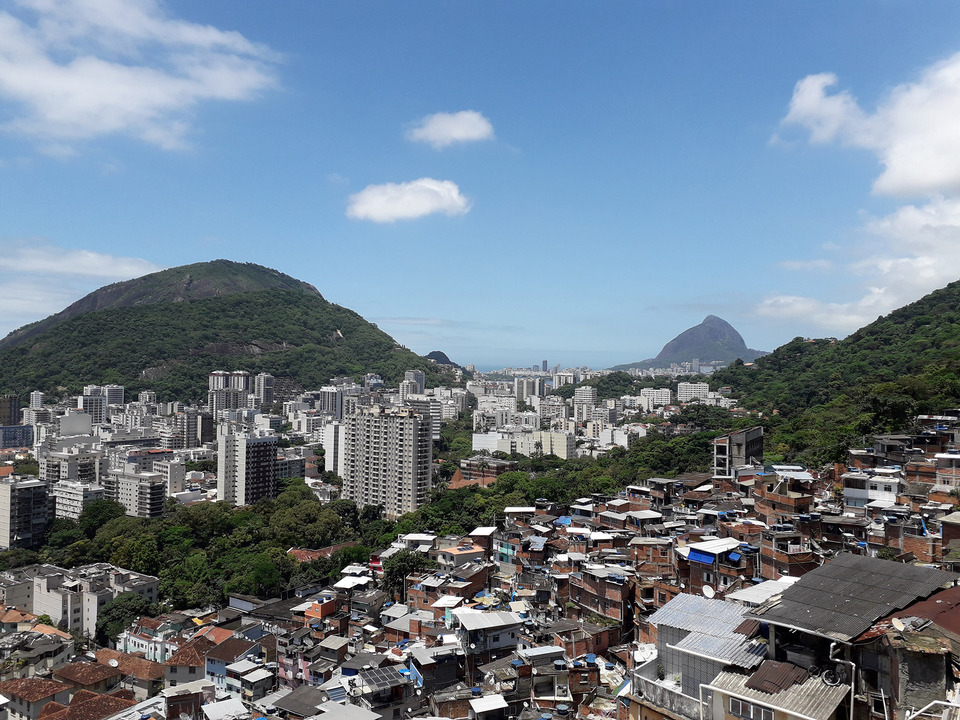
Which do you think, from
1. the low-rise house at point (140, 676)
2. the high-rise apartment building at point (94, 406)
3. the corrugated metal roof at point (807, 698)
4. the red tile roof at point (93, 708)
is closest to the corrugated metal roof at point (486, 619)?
the corrugated metal roof at point (807, 698)

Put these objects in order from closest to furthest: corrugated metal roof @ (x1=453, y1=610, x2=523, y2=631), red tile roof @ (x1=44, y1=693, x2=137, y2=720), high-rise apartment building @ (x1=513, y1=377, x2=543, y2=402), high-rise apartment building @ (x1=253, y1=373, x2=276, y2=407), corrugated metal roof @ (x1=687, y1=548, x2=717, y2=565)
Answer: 1. corrugated metal roof @ (x1=687, y1=548, x2=717, y2=565)
2. corrugated metal roof @ (x1=453, y1=610, x2=523, y2=631)
3. red tile roof @ (x1=44, y1=693, x2=137, y2=720)
4. high-rise apartment building @ (x1=253, y1=373, x2=276, y2=407)
5. high-rise apartment building @ (x1=513, y1=377, x2=543, y2=402)

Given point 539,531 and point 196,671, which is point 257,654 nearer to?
point 196,671

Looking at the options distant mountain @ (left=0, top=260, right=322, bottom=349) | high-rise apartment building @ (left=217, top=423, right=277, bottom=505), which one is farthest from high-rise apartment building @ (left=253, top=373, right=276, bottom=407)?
high-rise apartment building @ (left=217, top=423, right=277, bottom=505)

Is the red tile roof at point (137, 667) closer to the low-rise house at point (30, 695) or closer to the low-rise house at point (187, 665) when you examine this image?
the low-rise house at point (187, 665)

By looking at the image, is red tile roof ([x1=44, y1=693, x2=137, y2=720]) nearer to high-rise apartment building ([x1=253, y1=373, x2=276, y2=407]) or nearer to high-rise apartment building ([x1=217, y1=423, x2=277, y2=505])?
high-rise apartment building ([x1=217, y1=423, x2=277, y2=505])

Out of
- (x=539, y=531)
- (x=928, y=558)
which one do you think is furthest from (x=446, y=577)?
(x=928, y=558)

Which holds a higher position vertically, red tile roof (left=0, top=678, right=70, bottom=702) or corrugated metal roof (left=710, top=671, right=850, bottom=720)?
corrugated metal roof (left=710, top=671, right=850, bottom=720)
